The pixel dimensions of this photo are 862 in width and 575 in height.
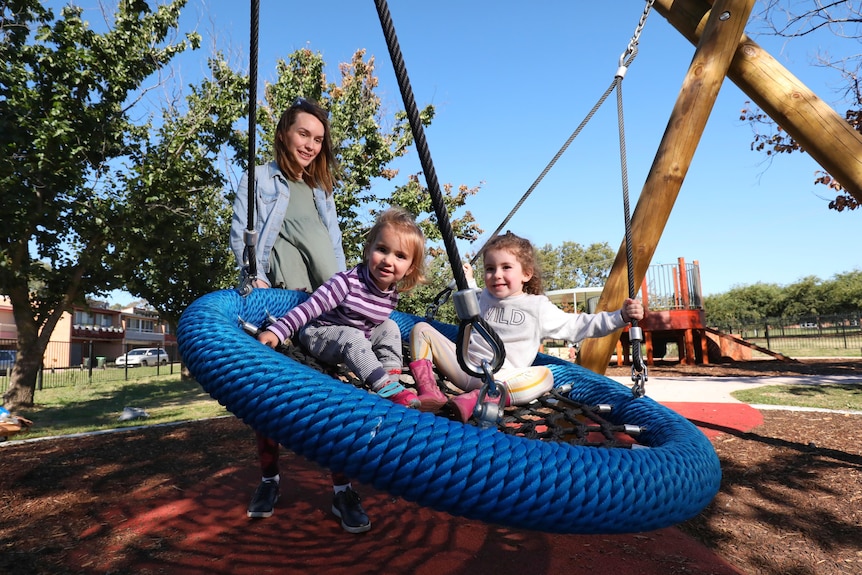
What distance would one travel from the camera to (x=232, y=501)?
3.25 meters

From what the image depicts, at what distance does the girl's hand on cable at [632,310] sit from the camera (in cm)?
205

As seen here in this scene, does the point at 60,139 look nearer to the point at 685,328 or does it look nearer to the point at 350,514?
the point at 350,514

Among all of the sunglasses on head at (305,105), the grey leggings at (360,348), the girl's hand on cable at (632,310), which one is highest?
the sunglasses on head at (305,105)

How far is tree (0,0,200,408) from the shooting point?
272 inches

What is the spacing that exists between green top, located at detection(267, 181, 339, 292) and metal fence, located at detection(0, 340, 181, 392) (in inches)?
597

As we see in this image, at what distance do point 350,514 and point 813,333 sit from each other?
25.6m

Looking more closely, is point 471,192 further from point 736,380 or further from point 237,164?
point 736,380

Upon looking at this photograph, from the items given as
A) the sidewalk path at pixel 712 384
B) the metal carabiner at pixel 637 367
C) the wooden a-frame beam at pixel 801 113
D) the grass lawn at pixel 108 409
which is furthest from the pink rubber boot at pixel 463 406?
the sidewalk path at pixel 712 384

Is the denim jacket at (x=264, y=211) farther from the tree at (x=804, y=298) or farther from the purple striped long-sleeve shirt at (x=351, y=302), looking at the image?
the tree at (x=804, y=298)

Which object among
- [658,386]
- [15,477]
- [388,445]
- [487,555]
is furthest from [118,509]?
[658,386]

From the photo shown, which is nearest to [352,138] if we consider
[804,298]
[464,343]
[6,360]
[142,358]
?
[464,343]

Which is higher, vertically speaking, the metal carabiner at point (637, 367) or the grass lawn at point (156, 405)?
the metal carabiner at point (637, 367)

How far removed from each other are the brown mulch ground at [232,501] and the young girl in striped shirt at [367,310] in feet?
3.32

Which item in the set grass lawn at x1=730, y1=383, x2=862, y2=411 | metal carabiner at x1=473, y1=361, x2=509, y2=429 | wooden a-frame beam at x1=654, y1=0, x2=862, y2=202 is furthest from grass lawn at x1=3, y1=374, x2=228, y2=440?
grass lawn at x1=730, y1=383, x2=862, y2=411
